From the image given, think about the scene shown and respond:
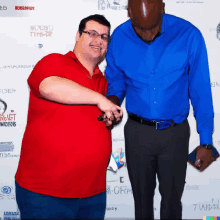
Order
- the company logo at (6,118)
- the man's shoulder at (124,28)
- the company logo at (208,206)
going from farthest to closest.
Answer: the company logo at (208,206)
the company logo at (6,118)
the man's shoulder at (124,28)

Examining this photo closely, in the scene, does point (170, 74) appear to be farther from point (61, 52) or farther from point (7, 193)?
point (7, 193)

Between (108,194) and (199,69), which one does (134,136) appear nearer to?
(199,69)

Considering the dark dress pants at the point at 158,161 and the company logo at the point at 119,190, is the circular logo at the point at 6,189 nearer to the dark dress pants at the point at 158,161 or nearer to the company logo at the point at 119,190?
the company logo at the point at 119,190

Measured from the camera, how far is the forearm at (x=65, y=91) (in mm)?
1162

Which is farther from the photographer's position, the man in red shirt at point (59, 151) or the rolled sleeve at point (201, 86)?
the rolled sleeve at point (201, 86)

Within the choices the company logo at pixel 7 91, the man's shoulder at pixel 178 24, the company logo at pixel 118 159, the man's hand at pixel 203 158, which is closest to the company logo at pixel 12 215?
the company logo at pixel 118 159

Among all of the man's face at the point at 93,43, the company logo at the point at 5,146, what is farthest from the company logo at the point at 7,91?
the man's face at the point at 93,43

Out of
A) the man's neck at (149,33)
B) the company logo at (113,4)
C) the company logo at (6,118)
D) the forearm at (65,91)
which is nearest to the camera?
the forearm at (65,91)

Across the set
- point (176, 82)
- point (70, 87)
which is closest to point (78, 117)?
point (70, 87)

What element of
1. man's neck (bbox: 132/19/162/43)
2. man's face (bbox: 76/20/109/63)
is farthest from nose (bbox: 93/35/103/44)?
man's neck (bbox: 132/19/162/43)

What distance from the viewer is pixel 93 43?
1.48 meters

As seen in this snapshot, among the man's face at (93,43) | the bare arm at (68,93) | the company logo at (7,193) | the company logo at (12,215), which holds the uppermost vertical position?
the man's face at (93,43)

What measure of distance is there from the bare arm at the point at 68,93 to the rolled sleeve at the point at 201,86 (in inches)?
25.3

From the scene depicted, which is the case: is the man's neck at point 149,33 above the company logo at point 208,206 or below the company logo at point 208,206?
above
